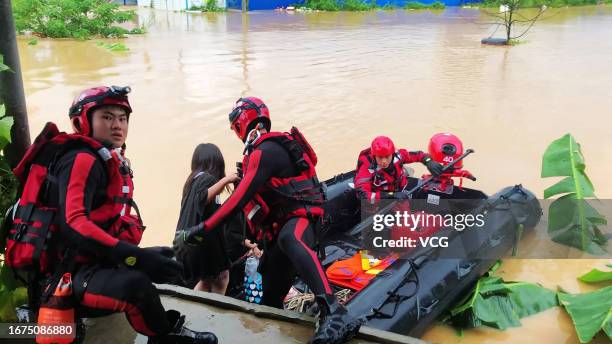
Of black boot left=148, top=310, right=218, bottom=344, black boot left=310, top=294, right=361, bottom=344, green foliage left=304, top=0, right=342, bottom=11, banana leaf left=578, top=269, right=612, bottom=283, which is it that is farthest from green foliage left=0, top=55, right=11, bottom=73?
green foliage left=304, top=0, right=342, bottom=11

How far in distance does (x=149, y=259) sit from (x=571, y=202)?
4157 millimetres

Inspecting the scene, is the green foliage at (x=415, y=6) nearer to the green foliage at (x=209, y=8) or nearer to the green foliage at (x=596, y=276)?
the green foliage at (x=209, y=8)

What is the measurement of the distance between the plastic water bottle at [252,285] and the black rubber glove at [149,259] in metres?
1.55

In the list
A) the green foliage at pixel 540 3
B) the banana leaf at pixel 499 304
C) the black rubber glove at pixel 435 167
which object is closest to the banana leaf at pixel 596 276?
the banana leaf at pixel 499 304

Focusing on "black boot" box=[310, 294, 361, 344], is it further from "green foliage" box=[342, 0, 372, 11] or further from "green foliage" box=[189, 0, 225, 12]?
"green foliage" box=[342, 0, 372, 11]

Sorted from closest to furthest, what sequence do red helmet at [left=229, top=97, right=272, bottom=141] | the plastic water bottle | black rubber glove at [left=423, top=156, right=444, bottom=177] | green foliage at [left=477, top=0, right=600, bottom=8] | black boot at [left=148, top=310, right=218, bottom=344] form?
1. black boot at [left=148, top=310, right=218, bottom=344]
2. red helmet at [left=229, top=97, right=272, bottom=141]
3. the plastic water bottle
4. black rubber glove at [left=423, top=156, right=444, bottom=177]
5. green foliage at [left=477, top=0, right=600, bottom=8]

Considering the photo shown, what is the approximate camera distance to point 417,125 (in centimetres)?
1100

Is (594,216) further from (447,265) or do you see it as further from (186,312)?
(186,312)

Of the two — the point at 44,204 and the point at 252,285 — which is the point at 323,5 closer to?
the point at 252,285

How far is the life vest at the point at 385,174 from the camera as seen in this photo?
5289 mm

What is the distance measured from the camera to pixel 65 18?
20734 millimetres

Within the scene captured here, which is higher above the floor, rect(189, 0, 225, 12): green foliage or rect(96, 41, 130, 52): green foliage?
rect(189, 0, 225, 12): green foliage

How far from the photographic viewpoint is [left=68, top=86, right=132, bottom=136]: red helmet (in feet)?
7.72

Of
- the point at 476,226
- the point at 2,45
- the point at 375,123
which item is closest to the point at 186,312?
the point at 2,45
